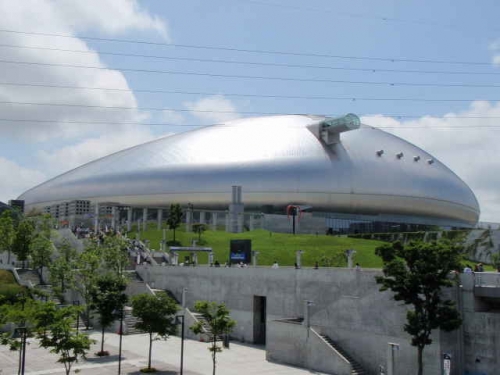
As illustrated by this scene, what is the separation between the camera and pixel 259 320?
40719 millimetres

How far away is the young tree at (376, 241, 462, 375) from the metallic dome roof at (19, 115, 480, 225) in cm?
4801

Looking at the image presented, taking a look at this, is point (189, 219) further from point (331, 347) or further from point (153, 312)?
point (331, 347)

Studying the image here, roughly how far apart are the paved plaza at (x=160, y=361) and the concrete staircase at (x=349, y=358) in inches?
86.8

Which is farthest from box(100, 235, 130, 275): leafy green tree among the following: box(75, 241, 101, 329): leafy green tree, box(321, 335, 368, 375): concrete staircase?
box(321, 335, 368, 375): concrete staircase

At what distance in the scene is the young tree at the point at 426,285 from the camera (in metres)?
25.1

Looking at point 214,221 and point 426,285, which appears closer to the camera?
point 426,285

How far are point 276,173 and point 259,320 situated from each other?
35.0 meters

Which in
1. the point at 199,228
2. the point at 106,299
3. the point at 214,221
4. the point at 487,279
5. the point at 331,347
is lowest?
the point at 331,347

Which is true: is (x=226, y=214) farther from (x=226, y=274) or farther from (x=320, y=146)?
(x=226, y=274)

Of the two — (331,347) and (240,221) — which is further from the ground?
(240,221)

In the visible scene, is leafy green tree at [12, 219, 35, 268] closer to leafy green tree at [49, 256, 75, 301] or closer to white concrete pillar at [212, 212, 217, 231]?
leafy green tree at [49, 256, 75, 301]

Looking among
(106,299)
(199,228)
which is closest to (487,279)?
(106,299)

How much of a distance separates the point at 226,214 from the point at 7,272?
3059cm

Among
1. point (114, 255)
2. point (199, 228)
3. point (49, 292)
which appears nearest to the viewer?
point (114, 255)
